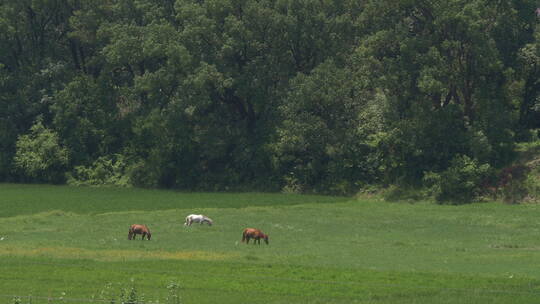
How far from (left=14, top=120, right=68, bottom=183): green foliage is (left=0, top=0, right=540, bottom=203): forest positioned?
135 millimetres

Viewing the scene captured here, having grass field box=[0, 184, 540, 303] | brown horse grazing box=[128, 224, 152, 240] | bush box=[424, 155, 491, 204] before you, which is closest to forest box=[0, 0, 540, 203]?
bush box=[424, 155, 491, 204]

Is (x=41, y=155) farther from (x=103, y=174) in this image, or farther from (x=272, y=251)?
(x=272, y=251)

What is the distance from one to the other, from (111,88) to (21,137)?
9517 mm

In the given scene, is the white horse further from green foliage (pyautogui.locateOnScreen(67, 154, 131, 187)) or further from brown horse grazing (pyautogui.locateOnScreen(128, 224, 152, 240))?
green foliage (pyautogui.locateOnScreen(67, 154, 131, 187))

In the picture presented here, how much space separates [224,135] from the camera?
8188cm

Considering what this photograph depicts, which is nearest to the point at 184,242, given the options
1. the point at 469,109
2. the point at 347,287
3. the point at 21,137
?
the point at 347,287

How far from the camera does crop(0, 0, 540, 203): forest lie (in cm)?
6931

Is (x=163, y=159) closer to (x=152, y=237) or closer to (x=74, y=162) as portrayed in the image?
(x=74, y=162)

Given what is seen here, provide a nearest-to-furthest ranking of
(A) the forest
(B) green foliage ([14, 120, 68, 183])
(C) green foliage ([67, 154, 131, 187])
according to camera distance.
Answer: (A) the forest
(C) green foliage ([67, 154, 131, 187])
(B) green foliage ([14, 120, 68, 183])

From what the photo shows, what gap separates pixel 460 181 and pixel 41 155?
39.5m

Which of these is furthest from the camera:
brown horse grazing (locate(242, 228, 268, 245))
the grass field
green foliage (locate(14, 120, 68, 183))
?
green foliage (locate(14, 120, 68, 183))

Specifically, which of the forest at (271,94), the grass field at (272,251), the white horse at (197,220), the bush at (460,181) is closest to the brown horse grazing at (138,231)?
the grass field at (272,251)

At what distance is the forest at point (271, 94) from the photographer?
227ft

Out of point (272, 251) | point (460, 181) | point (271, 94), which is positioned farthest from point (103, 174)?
point (272, 251)
